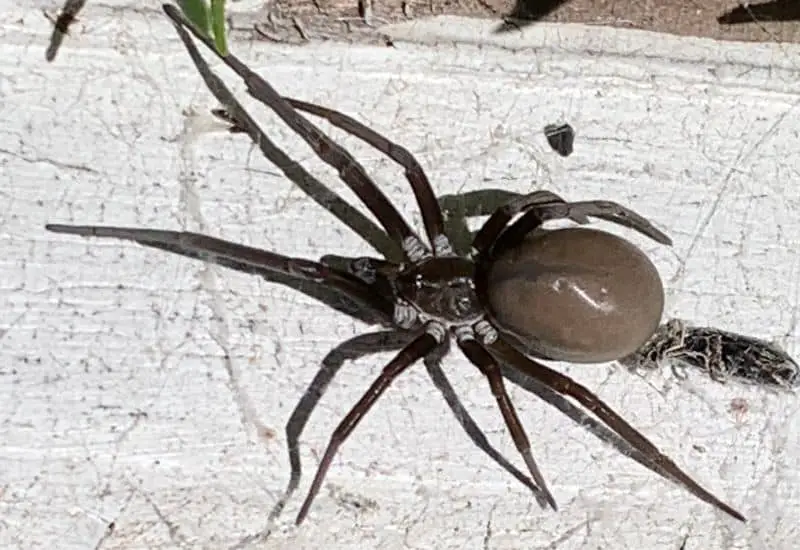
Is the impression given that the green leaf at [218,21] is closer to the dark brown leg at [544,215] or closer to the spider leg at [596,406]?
the dark brown leg at [544,215]

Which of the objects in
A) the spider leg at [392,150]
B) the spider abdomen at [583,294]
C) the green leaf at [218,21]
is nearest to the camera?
the green leaf at [218,21]

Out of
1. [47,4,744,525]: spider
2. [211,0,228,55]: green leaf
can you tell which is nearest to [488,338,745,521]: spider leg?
[47,4,744,525]: spider

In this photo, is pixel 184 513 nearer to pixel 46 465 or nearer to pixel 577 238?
pixel 46 465

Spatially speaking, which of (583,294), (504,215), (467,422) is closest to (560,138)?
(504,215)

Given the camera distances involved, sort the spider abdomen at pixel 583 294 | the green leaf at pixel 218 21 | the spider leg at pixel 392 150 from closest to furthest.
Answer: the green leaf at pixel 218 21, the spider abdomen at pixel 583 294, the spider leg at pixel 392 150

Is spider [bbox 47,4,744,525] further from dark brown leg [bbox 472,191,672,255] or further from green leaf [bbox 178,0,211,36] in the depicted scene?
green leaf [bbox 178,0,211,36]

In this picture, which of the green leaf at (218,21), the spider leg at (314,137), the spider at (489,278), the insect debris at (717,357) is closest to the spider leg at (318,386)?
the spider at (489,278)

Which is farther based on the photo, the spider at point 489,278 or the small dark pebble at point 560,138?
the small dark pebble at point 560,138
